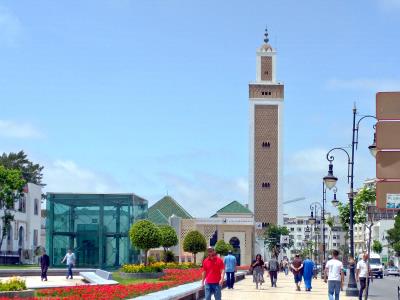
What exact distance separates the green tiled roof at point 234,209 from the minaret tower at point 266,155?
2961 millimetres

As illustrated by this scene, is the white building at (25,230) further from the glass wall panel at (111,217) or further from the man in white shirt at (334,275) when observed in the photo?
the man in white shirt at (334,275)

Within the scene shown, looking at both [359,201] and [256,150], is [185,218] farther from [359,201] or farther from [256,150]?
[359,201]

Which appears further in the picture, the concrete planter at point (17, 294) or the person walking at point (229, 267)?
the person walking at point (229, 267)

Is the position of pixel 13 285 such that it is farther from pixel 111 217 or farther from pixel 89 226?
pixel 111 217

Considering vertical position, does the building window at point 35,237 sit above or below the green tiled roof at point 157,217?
below

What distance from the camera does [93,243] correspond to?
58.3 m

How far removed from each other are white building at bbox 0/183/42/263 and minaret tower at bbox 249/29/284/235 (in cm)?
3591

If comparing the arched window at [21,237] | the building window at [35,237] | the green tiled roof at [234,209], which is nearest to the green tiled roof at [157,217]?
the green tiled roof at [234,209]

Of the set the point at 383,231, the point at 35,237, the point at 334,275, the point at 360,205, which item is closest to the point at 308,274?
the point at 360,205

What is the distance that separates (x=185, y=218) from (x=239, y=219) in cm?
826

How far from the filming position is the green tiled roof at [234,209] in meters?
108

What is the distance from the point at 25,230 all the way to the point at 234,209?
3646cm

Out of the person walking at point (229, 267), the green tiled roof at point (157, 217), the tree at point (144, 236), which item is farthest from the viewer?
the green tiled roof at point (157, 217)

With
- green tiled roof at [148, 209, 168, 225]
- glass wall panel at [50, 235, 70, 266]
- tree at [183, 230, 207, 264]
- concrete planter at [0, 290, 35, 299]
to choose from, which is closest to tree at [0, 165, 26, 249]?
glass wall panel at [50, 235, 70, 266]
